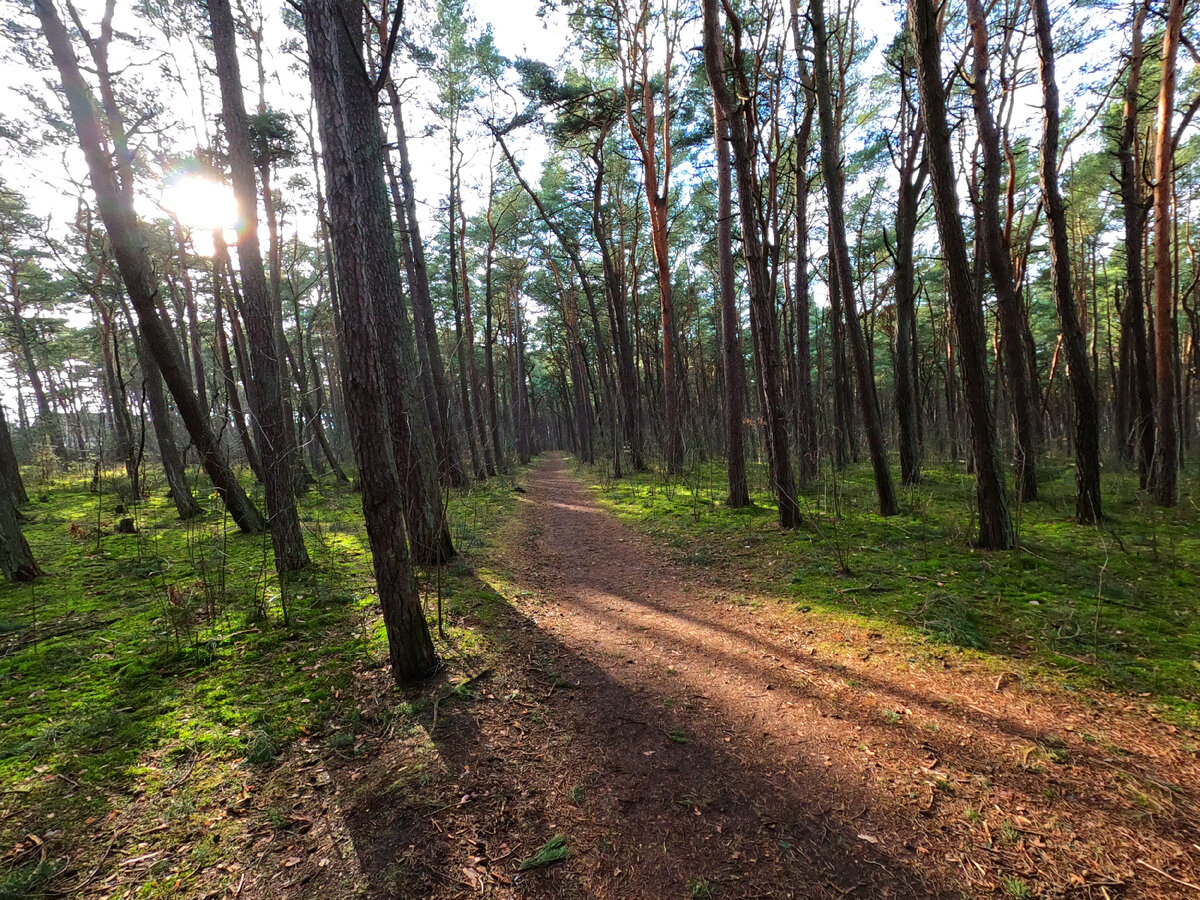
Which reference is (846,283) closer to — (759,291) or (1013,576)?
(759,291)

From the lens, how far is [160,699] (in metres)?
3.20

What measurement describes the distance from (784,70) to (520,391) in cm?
1726

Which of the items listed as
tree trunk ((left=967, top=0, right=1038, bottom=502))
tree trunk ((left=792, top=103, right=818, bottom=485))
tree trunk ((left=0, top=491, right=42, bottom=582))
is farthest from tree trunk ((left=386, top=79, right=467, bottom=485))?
tree trunk ((left=967, top=0, right=1038, bottom=502))

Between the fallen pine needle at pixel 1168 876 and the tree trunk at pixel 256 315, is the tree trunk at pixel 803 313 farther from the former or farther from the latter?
the tree trunk at pixel 256 315

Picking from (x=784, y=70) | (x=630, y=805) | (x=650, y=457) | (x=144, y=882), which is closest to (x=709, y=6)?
(x=784, y=70)

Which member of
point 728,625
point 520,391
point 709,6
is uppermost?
point 709,6

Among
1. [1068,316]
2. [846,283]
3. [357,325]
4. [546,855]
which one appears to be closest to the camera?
[546,855]

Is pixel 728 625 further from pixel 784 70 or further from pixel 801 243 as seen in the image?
pixel 784 70

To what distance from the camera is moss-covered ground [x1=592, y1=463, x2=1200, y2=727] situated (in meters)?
3.34

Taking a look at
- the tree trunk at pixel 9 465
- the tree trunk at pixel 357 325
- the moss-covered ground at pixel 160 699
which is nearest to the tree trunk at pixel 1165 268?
the tree trunk at pixel 357 325

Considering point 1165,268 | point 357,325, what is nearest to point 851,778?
point 357,325

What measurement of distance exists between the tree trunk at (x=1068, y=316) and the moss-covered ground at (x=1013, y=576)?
1.80ft

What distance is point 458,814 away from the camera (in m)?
2.39

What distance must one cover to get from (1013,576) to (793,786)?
3.89 m
